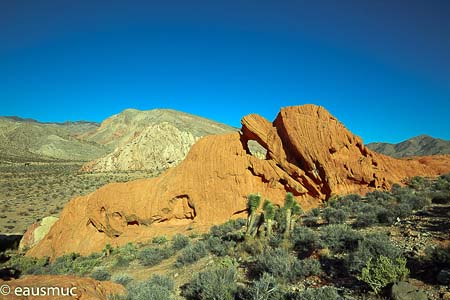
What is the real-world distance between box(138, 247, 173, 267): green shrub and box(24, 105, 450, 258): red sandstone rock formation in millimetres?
3567

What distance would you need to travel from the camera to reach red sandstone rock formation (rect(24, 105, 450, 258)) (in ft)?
58.2

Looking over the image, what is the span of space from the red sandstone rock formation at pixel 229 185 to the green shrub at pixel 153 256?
3.57m

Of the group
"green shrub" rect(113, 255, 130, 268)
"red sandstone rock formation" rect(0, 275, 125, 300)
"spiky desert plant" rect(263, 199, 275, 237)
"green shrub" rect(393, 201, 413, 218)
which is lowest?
"green shrub" rect(113, 255, 130, 268)

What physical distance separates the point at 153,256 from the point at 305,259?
280 inches

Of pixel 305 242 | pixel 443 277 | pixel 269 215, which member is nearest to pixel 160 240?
pixel 269 215

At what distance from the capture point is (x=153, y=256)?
12906 millimetres

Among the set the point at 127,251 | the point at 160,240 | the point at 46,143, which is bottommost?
the point at 127,251

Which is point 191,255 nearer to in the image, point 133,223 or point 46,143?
point 133,223

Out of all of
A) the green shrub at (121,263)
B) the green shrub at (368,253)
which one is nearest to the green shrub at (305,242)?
the green shrub at (368,253)

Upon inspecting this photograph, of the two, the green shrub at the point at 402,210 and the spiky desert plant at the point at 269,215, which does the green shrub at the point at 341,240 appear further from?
the green shrub at the point at 402,210

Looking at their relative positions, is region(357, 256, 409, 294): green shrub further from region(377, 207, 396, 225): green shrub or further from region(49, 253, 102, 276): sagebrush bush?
region(49, 253, 102, 276): sagebrush bush

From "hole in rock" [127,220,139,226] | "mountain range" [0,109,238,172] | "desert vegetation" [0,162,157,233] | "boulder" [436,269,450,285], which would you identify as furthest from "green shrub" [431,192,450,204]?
"mountain range" [0,109,238,172]

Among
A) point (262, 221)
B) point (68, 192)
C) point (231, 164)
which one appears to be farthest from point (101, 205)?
point (68, 192)

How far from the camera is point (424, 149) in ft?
349
